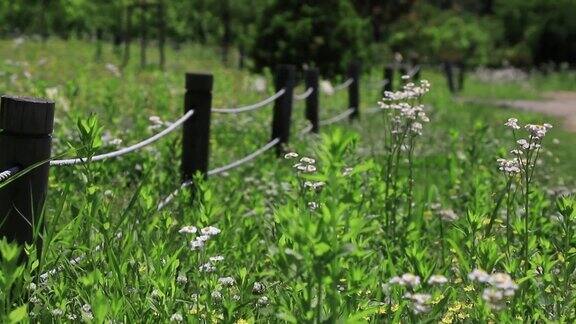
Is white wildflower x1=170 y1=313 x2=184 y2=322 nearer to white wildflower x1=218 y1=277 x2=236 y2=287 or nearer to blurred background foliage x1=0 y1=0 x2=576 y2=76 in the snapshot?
white wildflower x1=218 y1=277 x2=236 y2=287

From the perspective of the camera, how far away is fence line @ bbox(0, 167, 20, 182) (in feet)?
8.97

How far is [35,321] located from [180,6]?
138 ft

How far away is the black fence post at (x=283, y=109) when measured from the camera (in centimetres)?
836

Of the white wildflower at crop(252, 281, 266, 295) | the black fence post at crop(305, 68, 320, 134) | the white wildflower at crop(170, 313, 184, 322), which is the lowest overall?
the black fence post at crop(305, 68, 320, 134)

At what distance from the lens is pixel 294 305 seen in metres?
2.65

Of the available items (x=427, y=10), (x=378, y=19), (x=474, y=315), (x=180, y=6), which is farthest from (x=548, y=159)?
(x=180, y=6)

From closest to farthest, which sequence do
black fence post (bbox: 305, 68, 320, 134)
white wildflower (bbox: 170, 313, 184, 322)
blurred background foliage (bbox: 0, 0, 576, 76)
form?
1. white wildflower (bbox: 170, 313, 184, 322)
2. black fence post (bbox: 305, 68, 320, 134)
3. blurred background foliage (bbox: 0, 0, 576, 76)

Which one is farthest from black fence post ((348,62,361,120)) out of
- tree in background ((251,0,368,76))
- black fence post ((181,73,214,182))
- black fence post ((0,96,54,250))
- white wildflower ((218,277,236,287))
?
black fence post ((0,96,54,250))

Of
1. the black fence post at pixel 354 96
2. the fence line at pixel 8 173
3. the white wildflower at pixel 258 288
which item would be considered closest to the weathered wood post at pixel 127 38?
the black fence post at pixel 354 96

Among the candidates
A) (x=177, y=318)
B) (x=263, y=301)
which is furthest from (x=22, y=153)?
(x=263, y=301)

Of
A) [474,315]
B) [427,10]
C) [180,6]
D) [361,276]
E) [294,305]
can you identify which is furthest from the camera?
[180,6]

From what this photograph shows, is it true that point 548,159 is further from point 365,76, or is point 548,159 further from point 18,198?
point 365,76

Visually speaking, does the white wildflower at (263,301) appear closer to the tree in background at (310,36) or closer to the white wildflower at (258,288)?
the white wildflower at (258,288)

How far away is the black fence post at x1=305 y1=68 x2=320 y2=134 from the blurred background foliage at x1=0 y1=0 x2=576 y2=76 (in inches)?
316
